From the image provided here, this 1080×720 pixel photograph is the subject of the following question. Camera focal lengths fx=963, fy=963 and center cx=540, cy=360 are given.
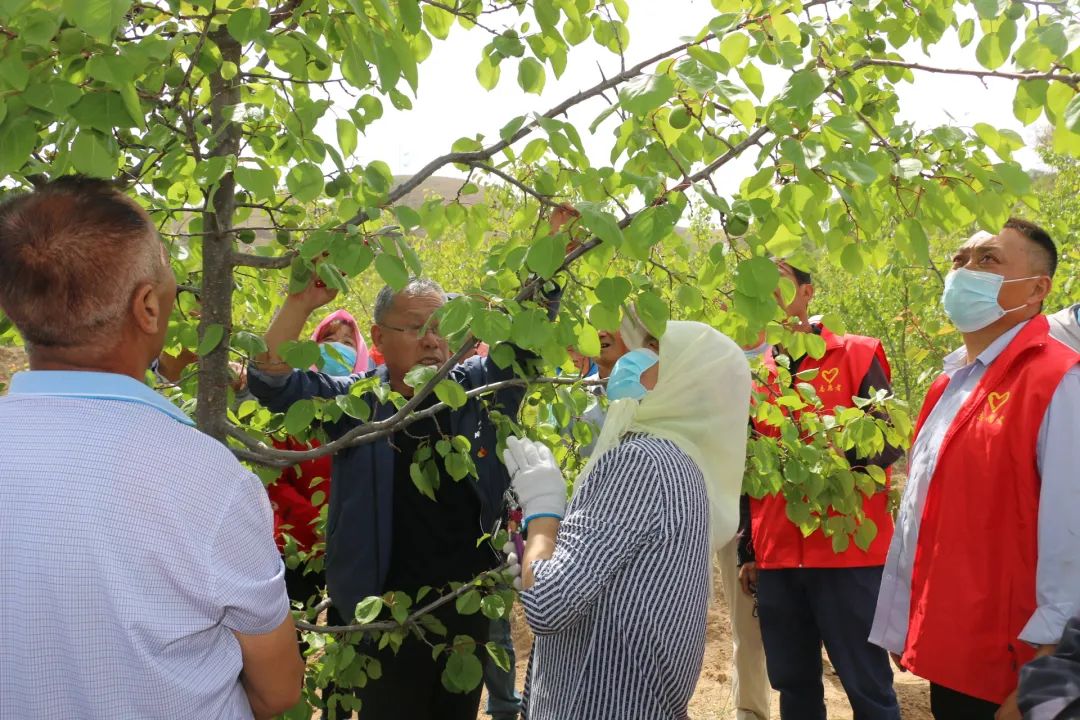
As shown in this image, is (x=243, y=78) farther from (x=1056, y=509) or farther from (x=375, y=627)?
(x=1056, y=509)

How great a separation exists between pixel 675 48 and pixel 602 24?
0.80ft

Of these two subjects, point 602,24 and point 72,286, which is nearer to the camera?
point 72,286

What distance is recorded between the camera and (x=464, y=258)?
11758 millimetres

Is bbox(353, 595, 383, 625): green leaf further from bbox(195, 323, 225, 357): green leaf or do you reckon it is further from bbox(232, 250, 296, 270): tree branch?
bbox(232, 250, 296, 270): tree branch

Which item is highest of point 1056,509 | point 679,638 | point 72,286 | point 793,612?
point 72,286

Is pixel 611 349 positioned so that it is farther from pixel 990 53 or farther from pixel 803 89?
pixel 990 53

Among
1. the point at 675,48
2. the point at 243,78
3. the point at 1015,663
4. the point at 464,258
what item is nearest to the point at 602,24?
the point at 675,48

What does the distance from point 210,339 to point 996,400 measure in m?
2.22

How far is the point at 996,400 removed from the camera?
2.87 meters

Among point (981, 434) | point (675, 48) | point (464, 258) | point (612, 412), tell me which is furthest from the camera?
point (464, 258)

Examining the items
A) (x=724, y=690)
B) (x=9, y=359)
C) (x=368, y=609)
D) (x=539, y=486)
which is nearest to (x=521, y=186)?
(x=539, y=486)

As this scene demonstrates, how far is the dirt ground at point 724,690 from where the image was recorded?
17.1 feet

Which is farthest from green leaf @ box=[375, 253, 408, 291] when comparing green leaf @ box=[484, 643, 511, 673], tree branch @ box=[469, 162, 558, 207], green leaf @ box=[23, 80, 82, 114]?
green leaf @ box=[484, 643, 511, 673]

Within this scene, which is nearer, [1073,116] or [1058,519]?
[1073,116]
